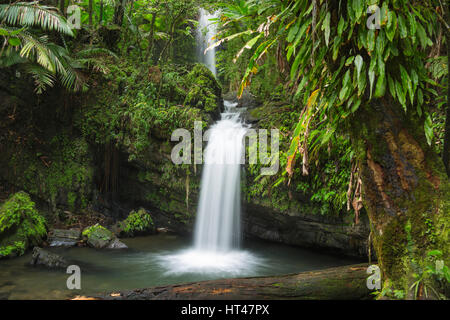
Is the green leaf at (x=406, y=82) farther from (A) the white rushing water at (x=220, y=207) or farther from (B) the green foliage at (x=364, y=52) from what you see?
(A) the white rushing water at (x=220, y=207)

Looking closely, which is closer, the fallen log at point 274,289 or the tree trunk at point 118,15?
the fallen log at point 274,289

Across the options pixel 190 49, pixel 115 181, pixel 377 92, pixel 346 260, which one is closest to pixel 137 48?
pixel 190 49

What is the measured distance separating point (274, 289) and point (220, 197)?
4.50m

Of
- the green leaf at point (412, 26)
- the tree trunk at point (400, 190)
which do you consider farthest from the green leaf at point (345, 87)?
the green leaf at point (412, 26)

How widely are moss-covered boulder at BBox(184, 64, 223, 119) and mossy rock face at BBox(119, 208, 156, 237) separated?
10.7ft

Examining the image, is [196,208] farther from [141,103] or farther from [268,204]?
[141,103]

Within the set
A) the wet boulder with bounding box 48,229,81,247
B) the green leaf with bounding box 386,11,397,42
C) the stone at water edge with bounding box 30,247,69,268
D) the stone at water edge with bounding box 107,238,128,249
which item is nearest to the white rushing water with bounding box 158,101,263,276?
the stone at water edge with bounding box 107,238,128,249

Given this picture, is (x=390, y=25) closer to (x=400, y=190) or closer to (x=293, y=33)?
(x=293, y=33)

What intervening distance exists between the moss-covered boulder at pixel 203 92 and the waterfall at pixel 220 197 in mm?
1369

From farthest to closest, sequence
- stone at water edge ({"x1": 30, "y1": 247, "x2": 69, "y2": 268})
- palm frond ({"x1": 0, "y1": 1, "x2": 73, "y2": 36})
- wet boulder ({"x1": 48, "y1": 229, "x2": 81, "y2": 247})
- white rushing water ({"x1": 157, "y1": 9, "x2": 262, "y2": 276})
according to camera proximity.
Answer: wet boulder ({"x1": 48, "y1": 229, "x2": 81, "y2": 247}) < white rushing water ({"x1": 157, "y1": 9, "x2": 262, "y2": 276}) < palm frond ({"x1": 0, "y1": 1, "x2": 73, "y2": 36}) < stone at water edge ({"x1": 30, "y1": 247, "x2": 69, "y2": 268})

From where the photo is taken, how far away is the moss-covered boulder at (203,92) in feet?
26.9

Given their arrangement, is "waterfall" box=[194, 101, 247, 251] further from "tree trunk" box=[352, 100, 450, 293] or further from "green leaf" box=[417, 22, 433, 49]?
"green leaf" box=[417, 22, 433, 49]

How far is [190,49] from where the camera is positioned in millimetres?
13078

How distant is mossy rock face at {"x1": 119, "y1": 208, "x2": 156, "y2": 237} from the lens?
7.64 meters
